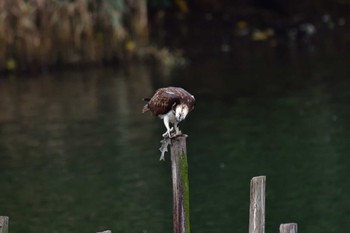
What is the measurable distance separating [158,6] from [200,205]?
58.8 feet

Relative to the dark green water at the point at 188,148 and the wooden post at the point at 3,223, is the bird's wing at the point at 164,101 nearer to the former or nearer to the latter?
the wooden post at the point at 3,223

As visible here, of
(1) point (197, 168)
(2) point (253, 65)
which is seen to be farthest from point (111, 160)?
(2) point (253, 65)

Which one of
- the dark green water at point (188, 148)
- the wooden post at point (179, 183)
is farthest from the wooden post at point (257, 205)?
the dark green water at point (188, 148)

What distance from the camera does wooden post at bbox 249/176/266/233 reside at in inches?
352

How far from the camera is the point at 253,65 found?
2677cm

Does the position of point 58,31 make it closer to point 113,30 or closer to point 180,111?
point 113,30

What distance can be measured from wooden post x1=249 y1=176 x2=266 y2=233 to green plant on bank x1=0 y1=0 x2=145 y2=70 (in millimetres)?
18024

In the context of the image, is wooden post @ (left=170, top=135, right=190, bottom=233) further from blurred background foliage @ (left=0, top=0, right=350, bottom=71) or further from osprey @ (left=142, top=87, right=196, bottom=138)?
blurred background foliage @ (left=0, top=0, right=350, bottom=71)

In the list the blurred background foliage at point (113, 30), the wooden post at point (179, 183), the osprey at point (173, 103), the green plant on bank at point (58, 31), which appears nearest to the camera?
the wooden post at point (179, 183)

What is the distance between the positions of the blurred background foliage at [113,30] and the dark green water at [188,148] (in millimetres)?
915

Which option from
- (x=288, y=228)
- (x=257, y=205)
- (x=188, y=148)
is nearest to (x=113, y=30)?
(x=188, y=148)

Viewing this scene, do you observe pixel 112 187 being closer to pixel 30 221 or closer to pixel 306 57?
pixel 30 221

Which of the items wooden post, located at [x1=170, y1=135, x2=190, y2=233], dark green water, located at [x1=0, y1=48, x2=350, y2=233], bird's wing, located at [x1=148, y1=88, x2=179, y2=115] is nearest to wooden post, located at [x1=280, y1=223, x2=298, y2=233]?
wooden post, located at [x1=170, y1=135, x2=190, y2=233]

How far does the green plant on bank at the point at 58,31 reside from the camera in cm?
2677
